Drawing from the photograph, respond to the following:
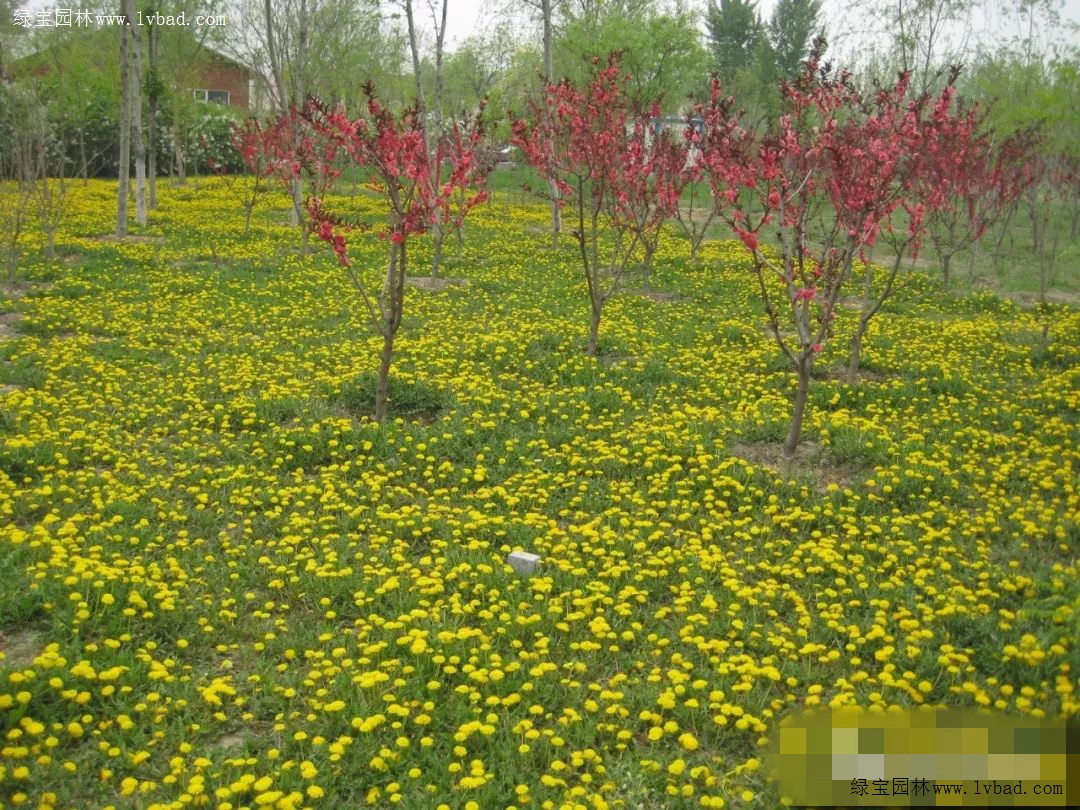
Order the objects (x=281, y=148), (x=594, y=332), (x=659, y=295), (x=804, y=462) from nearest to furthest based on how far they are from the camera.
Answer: (x=804, y=462), (x=594, y=332), (x=659, y=295), (x=281, y=148)

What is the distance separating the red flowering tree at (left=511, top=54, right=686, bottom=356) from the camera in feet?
33.7

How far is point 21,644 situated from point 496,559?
2.64m

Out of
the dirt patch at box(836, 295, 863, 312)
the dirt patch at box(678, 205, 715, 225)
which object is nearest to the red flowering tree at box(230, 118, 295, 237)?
the dirt patch at box(836, 295, 863, 312)

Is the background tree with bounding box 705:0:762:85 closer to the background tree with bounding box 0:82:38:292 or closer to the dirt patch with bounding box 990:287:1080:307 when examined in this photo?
the dirt patch with bounding box 990:287:1080:307

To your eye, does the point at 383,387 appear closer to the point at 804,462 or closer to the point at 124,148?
the point at 804,462

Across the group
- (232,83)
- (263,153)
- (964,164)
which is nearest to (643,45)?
(263,153)

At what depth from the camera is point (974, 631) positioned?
477 centimetres

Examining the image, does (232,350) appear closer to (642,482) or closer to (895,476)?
(642,482)

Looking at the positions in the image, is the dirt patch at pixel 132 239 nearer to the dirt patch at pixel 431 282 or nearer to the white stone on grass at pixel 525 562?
the dirt patch at pixel 431 282

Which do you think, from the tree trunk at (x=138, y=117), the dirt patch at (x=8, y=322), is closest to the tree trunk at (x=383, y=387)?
the dirt patch at (x=8, y=322)

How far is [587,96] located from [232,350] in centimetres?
526

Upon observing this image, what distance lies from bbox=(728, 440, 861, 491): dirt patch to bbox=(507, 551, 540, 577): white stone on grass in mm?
2457

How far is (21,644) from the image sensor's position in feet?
15.1

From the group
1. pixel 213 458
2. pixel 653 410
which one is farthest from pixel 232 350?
pixel 653 410
